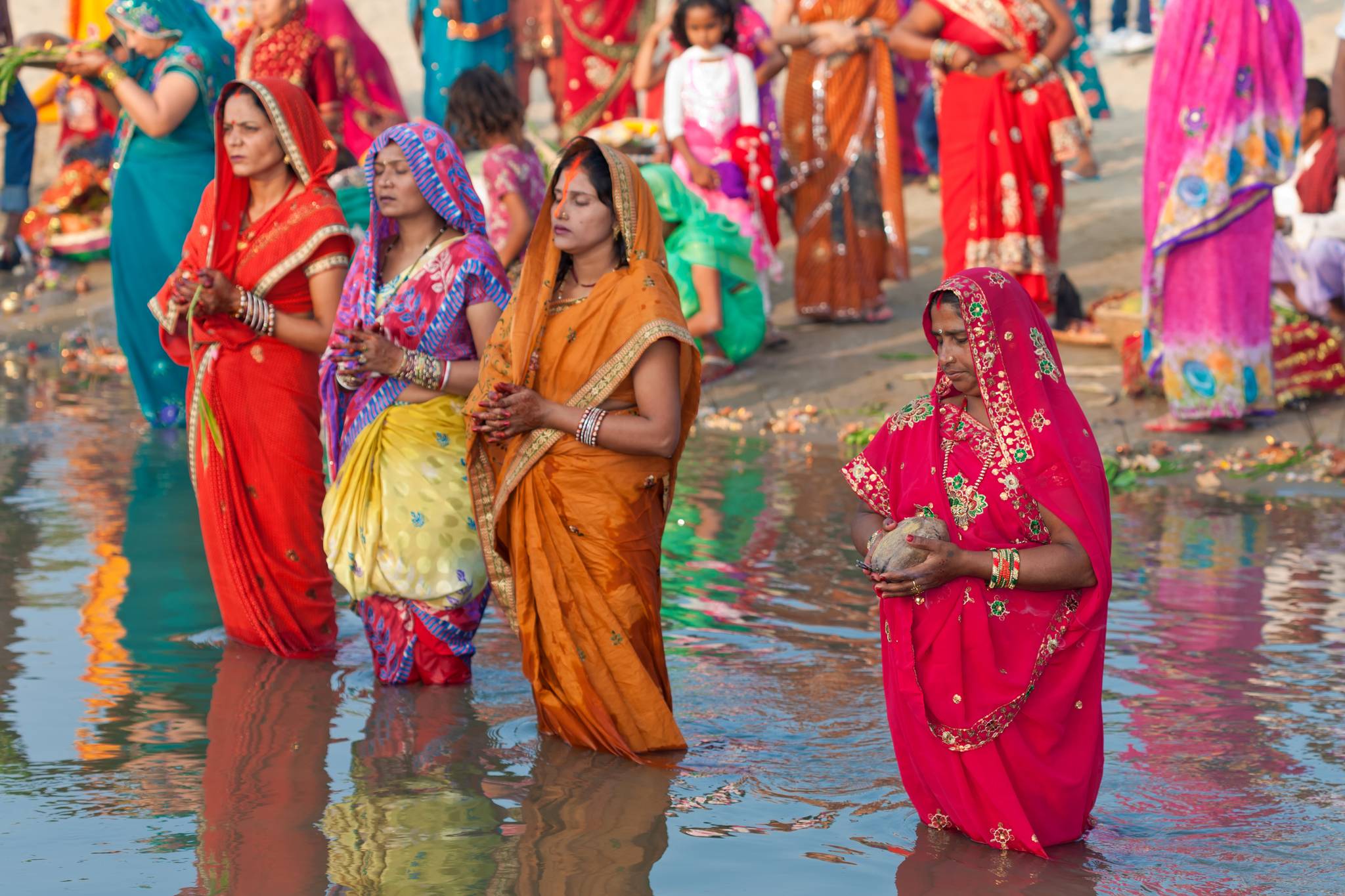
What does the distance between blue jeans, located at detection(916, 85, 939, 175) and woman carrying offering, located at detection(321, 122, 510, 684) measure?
8.56 m

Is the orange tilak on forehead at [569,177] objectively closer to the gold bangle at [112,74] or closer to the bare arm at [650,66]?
the gold bangle at [112,74]

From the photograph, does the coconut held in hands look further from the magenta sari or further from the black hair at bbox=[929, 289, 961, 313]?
the magenta sari

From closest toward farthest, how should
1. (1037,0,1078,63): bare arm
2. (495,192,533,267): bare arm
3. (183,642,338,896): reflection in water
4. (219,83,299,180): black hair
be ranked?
(183,642,338,896): reflection in water, (219,83,299,180): black hair, (495,192,533,267): bare arm, (1037,0,1078,63): bare arm

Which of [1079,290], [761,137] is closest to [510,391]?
[761,137]

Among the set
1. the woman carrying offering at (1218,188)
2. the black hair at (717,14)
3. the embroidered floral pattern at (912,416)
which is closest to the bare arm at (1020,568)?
the embroidered floral pattern at (912,416)

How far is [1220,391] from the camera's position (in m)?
8.53

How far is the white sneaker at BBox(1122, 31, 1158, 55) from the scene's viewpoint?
20.7 meters

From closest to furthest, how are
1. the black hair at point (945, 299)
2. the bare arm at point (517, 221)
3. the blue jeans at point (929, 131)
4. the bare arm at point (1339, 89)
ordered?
the black hair at point (945, 299)
the bare arm at point (1339, 89)
the bare arm at point (517, 221)
the blue jeans at point (929, 131)

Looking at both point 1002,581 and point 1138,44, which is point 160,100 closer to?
point 1002,581

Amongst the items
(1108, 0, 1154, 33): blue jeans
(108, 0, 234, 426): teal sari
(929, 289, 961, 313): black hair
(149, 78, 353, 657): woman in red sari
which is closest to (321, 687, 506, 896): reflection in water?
(149, 78, 353, 657): woman in red sari

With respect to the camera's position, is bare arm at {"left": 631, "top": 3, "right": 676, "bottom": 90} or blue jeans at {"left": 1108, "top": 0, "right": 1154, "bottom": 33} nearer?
bare arm at {"left": 631, "top": 3, "right": 676, "bottom": 90}

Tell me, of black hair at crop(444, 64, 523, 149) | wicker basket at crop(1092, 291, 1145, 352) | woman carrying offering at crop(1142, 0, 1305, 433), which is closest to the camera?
black hair at crop(444, 64, 523, 149)

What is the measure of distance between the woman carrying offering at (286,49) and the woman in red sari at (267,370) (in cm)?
543

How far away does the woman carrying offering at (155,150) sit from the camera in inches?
A: 277
